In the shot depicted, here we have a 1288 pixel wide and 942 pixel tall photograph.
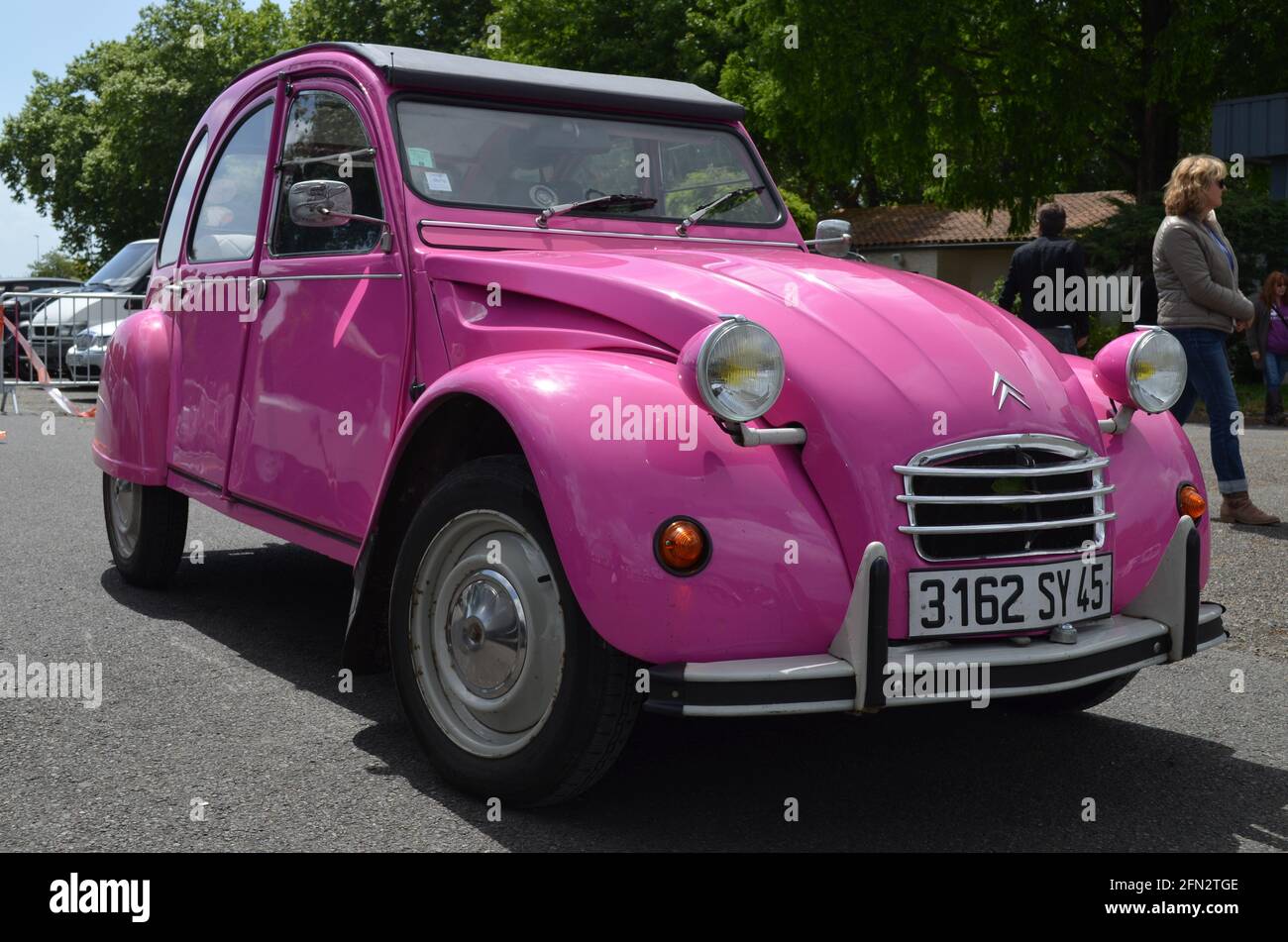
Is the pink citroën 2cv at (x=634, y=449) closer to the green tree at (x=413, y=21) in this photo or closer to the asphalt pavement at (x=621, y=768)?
the asphalt pavement at (x=621, y=768)

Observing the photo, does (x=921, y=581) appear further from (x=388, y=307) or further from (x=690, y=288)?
(x=388, y=307)

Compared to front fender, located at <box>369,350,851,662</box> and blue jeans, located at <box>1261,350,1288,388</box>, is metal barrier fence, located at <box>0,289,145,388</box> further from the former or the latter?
front fender, located at <box>369,350,851,662</box>

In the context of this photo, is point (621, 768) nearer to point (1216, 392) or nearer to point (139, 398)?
point (139, 398)

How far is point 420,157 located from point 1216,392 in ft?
17.1

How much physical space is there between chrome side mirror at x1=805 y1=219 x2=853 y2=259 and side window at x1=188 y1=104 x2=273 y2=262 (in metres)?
2.16

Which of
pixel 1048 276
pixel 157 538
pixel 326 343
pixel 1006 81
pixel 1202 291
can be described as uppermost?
pixel 1006 81

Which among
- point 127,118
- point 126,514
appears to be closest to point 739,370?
point 126,514

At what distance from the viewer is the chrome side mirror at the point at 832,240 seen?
5355 mm

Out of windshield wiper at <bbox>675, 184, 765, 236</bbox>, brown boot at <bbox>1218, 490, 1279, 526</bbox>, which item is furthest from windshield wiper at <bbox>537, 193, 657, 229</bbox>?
brown boot at <bbox>1218, 490, 1279, 526</bbox>

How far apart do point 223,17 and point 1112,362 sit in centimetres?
6109

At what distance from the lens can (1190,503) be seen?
13.2 ft

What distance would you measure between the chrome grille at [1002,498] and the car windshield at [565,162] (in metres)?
1.88

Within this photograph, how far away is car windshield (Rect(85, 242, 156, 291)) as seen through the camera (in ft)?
64.2
